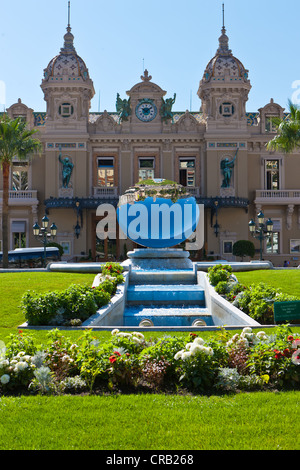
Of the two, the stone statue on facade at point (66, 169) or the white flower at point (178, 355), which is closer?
the white flower at point (178, 355)

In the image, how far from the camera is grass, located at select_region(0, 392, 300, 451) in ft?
15.1

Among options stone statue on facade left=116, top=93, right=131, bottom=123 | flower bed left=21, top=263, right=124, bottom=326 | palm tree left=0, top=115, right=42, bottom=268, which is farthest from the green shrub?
stone statue on facade left=116, top=93, right=131, bottom=123

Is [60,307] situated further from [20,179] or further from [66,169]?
[20,179]

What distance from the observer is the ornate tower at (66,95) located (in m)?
38.9

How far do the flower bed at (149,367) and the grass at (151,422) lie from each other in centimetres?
34

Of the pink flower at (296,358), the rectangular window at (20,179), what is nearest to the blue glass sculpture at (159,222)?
the pink flower at (296,358)

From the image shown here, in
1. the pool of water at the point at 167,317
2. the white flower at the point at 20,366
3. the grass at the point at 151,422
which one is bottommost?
the pool of water at the point at 167,317

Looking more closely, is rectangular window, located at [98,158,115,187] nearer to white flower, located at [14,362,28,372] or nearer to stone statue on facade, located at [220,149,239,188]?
stone statue on facade, located at [220,149,239,188]

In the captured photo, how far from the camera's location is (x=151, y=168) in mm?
39875

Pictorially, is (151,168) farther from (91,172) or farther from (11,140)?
(11,140)

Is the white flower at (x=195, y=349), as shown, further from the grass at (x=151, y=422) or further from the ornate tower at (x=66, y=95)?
the ornate tower at (x=66, y=95)

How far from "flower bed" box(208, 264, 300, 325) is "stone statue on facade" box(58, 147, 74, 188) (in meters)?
23.9

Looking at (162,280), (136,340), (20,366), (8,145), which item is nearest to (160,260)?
(162,280)
